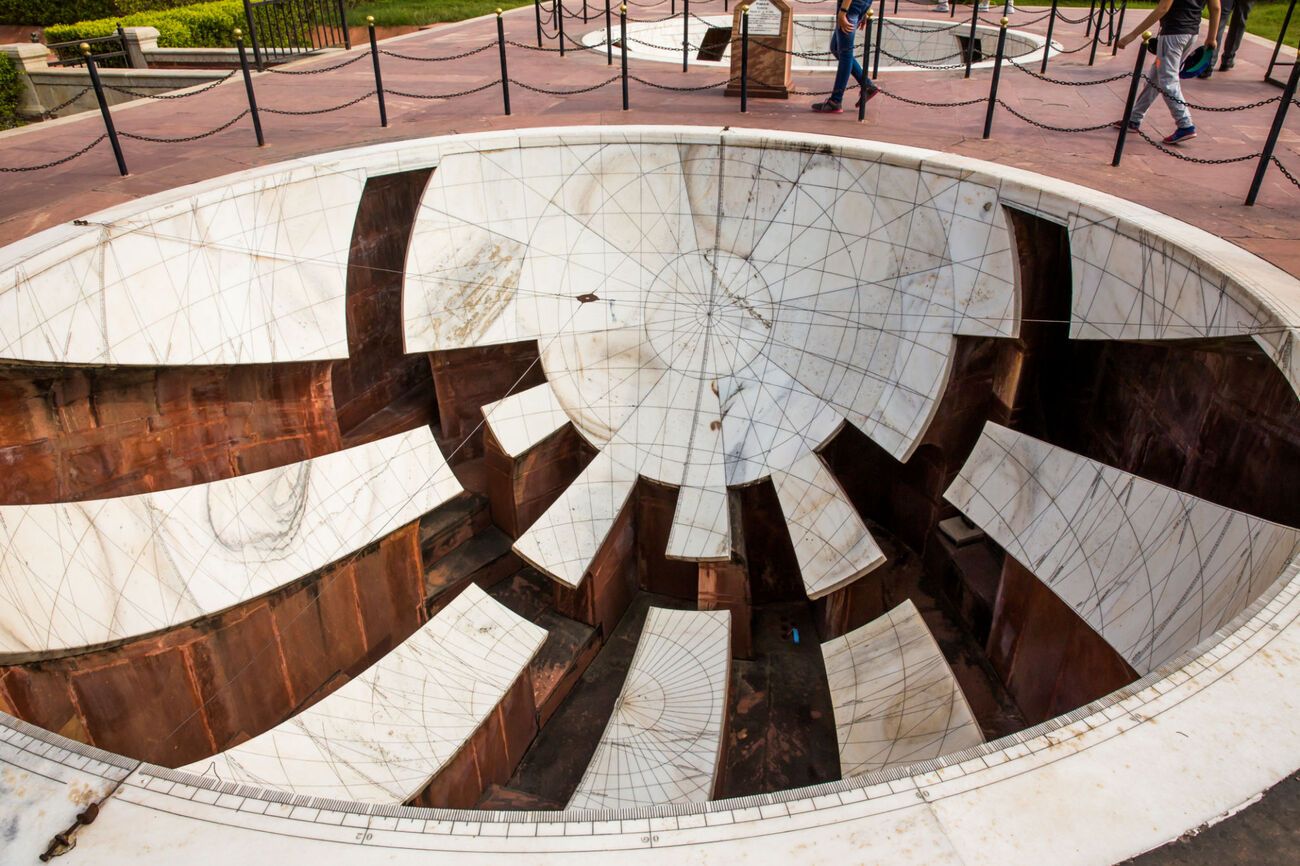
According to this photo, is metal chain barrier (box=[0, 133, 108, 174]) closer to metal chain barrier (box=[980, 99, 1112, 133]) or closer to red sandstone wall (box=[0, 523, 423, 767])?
red sandstone wall (box=[0, 523, 423, 767])

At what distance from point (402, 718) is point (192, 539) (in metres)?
1.75

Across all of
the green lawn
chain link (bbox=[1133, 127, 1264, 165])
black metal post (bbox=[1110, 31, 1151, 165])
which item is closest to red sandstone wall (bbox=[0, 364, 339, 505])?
black metal post (bbox=[1110, 31, 1151, 165])

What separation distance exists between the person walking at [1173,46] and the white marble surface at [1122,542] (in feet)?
10.1

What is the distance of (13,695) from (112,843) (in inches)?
98.9

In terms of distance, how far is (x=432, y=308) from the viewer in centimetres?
685

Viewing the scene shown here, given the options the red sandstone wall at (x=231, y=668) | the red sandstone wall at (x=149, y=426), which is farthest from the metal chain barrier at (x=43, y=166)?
the red sandstone wall at (x=231, y=668)

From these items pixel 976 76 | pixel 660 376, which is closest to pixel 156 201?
pixel 660 376

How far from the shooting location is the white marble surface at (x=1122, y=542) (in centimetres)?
375

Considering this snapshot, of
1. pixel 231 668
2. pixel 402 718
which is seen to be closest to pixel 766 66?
pixel 402 718

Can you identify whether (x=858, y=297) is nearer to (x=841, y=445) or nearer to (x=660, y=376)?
(x=841, y=445)

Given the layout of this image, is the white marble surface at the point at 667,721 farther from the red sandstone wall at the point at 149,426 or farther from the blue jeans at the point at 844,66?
the blue jeans at the point at 844,66

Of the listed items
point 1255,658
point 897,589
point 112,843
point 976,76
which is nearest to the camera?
point 112,843

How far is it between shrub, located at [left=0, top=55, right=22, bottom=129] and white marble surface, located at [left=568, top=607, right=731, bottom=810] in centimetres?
1118

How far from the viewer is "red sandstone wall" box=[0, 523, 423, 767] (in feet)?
15.6
